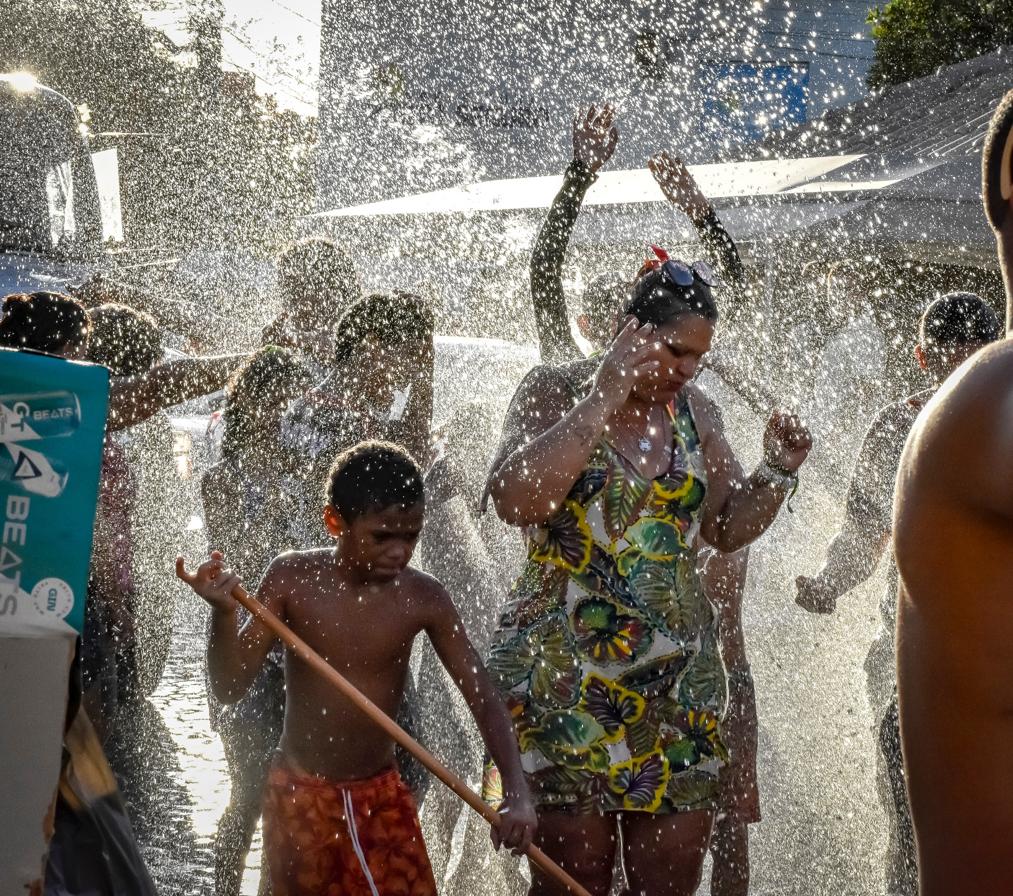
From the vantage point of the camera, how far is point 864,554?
4562 mm

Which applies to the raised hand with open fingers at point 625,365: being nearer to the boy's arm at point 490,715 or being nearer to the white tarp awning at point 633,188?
the boy's arm at point 490,715

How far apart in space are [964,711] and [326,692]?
2303 millimetres

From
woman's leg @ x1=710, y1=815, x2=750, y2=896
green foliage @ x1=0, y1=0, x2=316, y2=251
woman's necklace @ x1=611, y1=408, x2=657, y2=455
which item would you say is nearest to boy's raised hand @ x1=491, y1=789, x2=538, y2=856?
woman's necklace @ x1=611, y1=408, x2=657, y2=455

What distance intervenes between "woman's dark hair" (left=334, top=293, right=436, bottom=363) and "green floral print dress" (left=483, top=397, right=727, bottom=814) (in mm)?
1219

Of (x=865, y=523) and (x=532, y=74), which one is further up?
(x=532, y=74)

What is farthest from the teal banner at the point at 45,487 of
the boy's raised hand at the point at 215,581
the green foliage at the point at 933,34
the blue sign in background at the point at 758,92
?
the blue sign in background at the point at 758,92

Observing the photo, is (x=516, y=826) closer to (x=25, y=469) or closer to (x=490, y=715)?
(x=490, y=715)

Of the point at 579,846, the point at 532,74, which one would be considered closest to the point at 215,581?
the point at 579,846

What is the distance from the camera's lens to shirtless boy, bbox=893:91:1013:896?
1.45m

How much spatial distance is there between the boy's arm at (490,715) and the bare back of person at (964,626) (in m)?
1.72

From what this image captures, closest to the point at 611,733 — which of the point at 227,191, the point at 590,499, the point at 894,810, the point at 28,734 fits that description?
the point at 590,499

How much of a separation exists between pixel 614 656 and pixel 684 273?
0.92 meters

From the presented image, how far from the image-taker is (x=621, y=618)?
3.35 meters

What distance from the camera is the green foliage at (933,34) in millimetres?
16672
